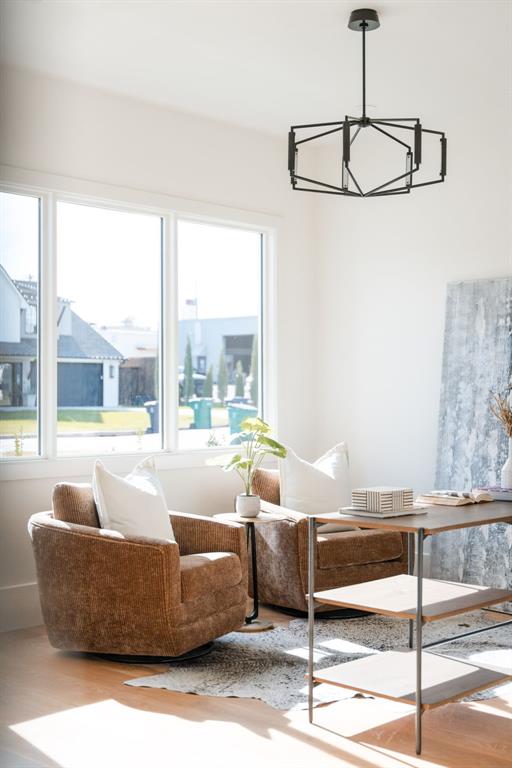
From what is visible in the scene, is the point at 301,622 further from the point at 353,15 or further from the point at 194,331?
the point at 353,15

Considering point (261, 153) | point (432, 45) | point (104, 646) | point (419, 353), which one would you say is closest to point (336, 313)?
point (419, 353)

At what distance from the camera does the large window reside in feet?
15.7

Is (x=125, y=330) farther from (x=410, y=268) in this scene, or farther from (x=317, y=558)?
(x=410, y=268)

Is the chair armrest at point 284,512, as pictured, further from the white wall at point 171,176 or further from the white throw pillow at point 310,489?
the white wall at point 171,176

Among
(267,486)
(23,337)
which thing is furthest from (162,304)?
(267,486)

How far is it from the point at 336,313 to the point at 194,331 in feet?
3.71

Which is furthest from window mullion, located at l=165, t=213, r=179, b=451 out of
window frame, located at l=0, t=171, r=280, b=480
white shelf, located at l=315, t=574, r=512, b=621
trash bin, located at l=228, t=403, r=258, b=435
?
white shelf, located at l=315, t=574, r=512, b=621

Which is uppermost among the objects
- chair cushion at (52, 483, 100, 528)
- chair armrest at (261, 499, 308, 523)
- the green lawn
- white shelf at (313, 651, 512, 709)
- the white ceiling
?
the white ceiling

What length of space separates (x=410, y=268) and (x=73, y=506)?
285 centimetres

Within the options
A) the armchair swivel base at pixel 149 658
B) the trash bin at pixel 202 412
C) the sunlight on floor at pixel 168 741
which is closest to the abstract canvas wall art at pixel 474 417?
the trash bin at pixel 202 412

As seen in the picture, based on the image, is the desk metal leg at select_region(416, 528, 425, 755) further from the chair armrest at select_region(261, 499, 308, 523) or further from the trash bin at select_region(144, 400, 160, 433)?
the trash bin at select_region(144, 400, 160, 433)

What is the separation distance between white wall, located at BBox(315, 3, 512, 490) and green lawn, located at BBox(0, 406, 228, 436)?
4.10 feet

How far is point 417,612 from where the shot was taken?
291 cm

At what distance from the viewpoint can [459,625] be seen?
459 centimetres
